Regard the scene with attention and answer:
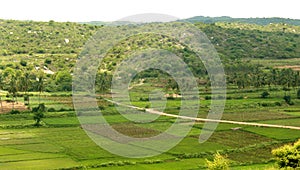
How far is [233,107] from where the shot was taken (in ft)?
225

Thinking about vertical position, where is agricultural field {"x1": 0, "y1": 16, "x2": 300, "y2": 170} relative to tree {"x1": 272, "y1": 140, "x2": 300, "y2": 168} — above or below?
below

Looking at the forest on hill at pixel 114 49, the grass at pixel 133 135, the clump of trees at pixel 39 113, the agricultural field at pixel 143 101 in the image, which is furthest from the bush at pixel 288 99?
the clump of trees at pixel 39 113

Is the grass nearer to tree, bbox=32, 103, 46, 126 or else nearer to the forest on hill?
tree, bbox=32, 103, 46, 126

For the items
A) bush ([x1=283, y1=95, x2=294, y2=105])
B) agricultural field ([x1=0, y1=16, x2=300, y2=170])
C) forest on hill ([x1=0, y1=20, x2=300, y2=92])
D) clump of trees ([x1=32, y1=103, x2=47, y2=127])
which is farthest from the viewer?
forest on hill ([x1=0, y1=20, x2=300, y2=92])

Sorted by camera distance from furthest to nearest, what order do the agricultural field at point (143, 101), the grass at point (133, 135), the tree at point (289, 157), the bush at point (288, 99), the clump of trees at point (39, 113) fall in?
the bush at point (288, 99) → the clump of trees at point (39, 113) → the agricultural field at point (143, 101) → the grass at point (133, 135) → the tree at point (289, 157)

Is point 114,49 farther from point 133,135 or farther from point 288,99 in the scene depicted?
point 133,135

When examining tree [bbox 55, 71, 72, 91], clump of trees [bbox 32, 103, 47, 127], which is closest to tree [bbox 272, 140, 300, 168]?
clump of trees [bbox 32, 103, 47, 127]

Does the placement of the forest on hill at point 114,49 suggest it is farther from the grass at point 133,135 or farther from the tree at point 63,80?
the grass at point 133,135

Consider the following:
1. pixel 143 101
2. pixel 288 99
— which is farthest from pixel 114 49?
pixel 288 99

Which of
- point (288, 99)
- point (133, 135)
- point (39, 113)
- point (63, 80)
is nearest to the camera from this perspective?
point (133, 135)

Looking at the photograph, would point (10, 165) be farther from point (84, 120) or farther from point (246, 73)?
point (246, 73)

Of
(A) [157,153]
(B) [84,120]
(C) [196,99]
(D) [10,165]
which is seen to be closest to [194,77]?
(C) [196,99]

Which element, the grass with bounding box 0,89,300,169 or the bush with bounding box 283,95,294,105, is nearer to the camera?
the grass with bounding box 0,89,300,169

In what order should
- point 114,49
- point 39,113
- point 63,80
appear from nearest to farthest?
point 39,113, point 63,80, point 114,49
